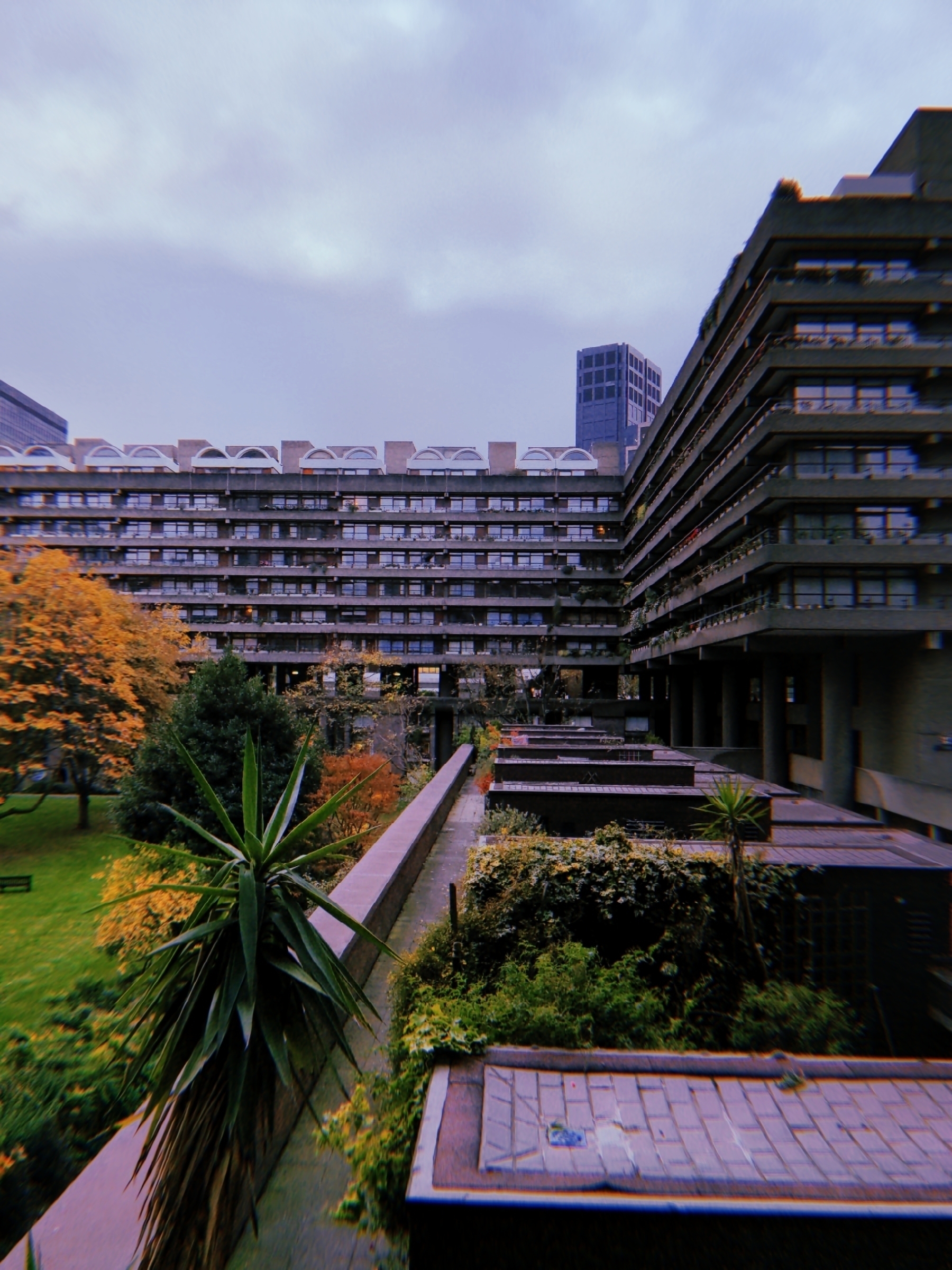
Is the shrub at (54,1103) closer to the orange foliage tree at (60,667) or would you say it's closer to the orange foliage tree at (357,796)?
the orange foliage tree at (357,796)

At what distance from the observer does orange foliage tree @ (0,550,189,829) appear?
21000 millimetres

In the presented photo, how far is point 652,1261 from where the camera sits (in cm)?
377

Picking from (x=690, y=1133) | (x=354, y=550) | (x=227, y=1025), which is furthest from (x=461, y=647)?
(x=227, y=1025)

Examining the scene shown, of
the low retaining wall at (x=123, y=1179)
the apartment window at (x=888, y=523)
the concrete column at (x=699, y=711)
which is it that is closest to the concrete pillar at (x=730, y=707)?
the concrete column at (x=699, y=711)

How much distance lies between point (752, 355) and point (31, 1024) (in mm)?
28373

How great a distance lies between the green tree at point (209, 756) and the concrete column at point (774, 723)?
18.3m

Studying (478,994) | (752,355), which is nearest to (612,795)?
(478,994)

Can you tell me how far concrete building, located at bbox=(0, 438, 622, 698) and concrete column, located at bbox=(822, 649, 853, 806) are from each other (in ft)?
98.1

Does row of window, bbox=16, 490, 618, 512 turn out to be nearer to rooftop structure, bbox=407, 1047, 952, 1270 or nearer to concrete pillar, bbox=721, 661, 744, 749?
concrete pillar, bbox=721, 661, 744, 749

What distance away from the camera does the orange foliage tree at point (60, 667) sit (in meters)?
21.0

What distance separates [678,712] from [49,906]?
36641mm

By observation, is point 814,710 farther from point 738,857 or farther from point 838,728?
point 738,857

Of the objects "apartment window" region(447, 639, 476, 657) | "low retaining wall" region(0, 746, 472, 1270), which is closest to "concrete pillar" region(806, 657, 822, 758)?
"low retaining wall" region(0, 746, 472, 1270)

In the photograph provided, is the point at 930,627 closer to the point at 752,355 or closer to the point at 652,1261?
the point at 752,355
